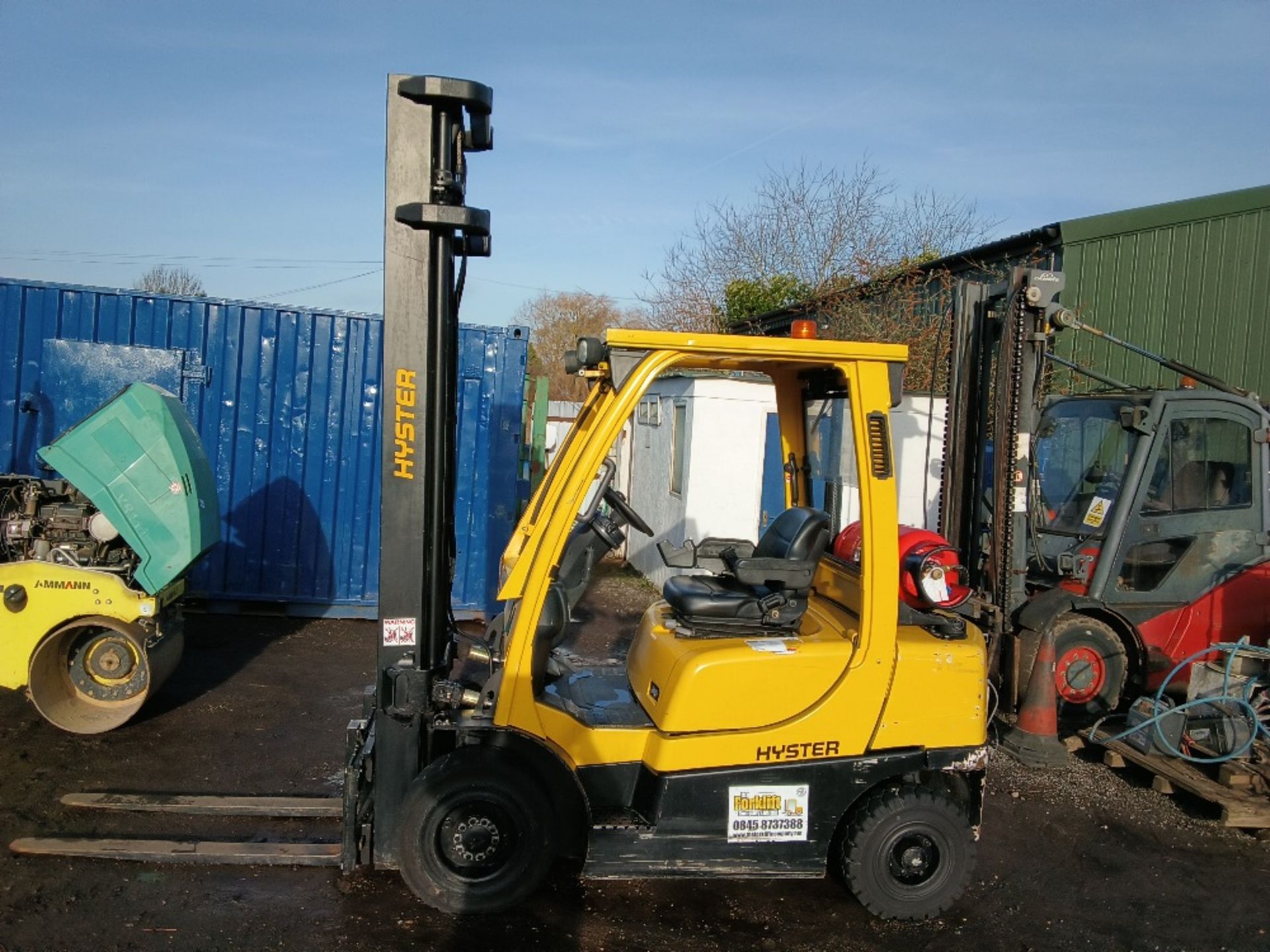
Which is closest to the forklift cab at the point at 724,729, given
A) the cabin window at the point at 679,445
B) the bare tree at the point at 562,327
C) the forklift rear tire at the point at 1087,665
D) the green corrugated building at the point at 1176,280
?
the forklift rear tire at the point at 1087,665

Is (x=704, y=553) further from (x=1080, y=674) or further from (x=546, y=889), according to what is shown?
(x=1080, y=674)

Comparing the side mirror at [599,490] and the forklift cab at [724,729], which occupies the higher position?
the side mirror at [599,490]

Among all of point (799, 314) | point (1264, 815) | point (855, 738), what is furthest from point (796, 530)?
point (799, 314)

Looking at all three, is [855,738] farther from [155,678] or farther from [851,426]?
[155,678]

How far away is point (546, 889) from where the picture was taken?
4.43 m

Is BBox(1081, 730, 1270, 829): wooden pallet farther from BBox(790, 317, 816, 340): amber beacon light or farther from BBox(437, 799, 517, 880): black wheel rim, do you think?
BBox(437, 799, 517, 880): black wheel rim

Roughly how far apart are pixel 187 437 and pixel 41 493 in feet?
→ 4.20

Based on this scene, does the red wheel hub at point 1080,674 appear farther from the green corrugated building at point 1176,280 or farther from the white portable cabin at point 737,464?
the green corrugated building at point 1176,280

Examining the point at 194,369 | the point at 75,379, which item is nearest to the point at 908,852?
the point at 194,369

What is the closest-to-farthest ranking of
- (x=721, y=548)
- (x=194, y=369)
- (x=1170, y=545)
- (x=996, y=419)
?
(x=721, y=548) < (x=996, y=419) < (x=1170, y=545) < (x=194, y=369)

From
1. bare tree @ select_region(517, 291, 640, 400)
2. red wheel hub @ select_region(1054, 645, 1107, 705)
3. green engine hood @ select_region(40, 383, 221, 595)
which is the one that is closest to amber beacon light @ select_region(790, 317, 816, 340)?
red wheel hub @ select_region(1054, 645, 1107, 705)

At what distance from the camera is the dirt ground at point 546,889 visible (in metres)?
4.01

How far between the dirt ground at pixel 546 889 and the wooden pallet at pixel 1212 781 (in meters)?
0.14

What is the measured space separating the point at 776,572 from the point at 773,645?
33 cm
